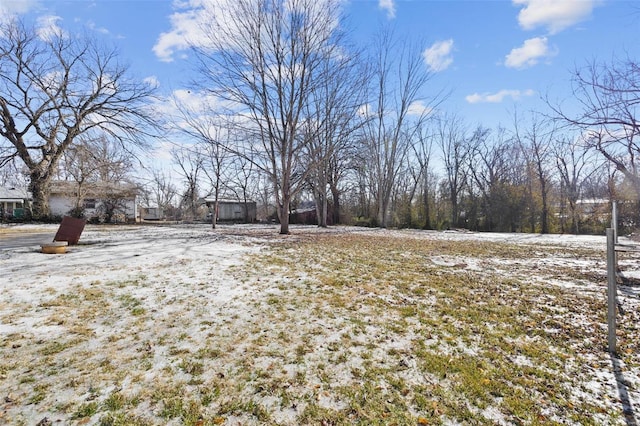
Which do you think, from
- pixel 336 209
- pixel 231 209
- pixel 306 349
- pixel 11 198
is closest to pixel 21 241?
pixel 306 349

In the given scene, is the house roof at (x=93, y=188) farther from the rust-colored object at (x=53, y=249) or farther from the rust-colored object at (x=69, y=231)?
the rust-colored object at (x=53, y=249)

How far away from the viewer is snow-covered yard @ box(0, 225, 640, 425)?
208cm

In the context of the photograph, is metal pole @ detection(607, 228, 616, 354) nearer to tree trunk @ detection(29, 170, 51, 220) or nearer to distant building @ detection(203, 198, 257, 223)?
tree trunk @ detection(29, 170, 51, 220)

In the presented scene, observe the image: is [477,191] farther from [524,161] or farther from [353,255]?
[353,255]

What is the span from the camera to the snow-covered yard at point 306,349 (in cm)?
208

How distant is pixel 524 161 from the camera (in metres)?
24.3

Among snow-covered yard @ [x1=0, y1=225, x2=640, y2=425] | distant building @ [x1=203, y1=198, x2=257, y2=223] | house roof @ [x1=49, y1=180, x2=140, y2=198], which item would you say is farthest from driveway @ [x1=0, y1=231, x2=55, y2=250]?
distant building @ [x1=203, y1=198, x2=257, y2=223]

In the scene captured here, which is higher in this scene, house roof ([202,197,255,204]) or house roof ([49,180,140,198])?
house roof ([49,180,140,198])

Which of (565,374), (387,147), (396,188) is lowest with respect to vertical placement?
(565,374)

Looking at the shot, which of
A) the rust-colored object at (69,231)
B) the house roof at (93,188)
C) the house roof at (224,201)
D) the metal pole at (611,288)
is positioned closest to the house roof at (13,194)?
the house roof at (93,188)

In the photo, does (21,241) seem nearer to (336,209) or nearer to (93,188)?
(93,188)

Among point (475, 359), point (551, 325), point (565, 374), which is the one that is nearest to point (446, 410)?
point (475, 359)

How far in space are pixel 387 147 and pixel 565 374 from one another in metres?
22.7

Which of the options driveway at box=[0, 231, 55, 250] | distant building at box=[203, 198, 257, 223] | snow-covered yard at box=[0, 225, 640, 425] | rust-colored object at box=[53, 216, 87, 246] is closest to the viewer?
snow-covered yard at box=[0, 225, 640, 425]
